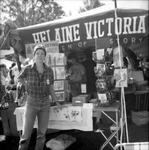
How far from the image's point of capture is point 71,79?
4305 mm

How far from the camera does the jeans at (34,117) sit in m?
2.47

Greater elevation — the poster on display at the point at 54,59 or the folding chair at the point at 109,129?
the poster on display at the point at 54,59

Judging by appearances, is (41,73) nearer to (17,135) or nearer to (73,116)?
(73,116)

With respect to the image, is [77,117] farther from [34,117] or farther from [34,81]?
[34,81]

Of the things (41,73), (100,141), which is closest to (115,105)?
(100,141)

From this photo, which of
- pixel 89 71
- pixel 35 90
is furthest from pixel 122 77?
pixel 89 71

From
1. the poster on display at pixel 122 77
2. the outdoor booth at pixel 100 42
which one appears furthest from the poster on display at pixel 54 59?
the poster on display at pixel 122 77

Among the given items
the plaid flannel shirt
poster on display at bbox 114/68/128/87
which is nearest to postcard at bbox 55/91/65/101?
the plaid flannel shirt

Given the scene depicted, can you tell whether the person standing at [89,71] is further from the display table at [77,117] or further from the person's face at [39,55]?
the person's face at [39,55]

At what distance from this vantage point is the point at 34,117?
2.51 metres

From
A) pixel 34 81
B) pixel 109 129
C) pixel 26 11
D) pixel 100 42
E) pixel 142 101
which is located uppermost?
pixel 26 11

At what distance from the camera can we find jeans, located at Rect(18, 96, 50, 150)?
8.09 ft

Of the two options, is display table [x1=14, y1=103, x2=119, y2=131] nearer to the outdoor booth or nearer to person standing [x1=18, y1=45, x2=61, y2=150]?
the outdoor booth

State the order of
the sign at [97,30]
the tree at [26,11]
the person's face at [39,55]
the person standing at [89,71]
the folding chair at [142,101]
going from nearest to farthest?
the person's face at [39,55] < the sign at [97,30] < the folding chair at [142,101] < the person standing at [89,71] < the tree at [26,11]
